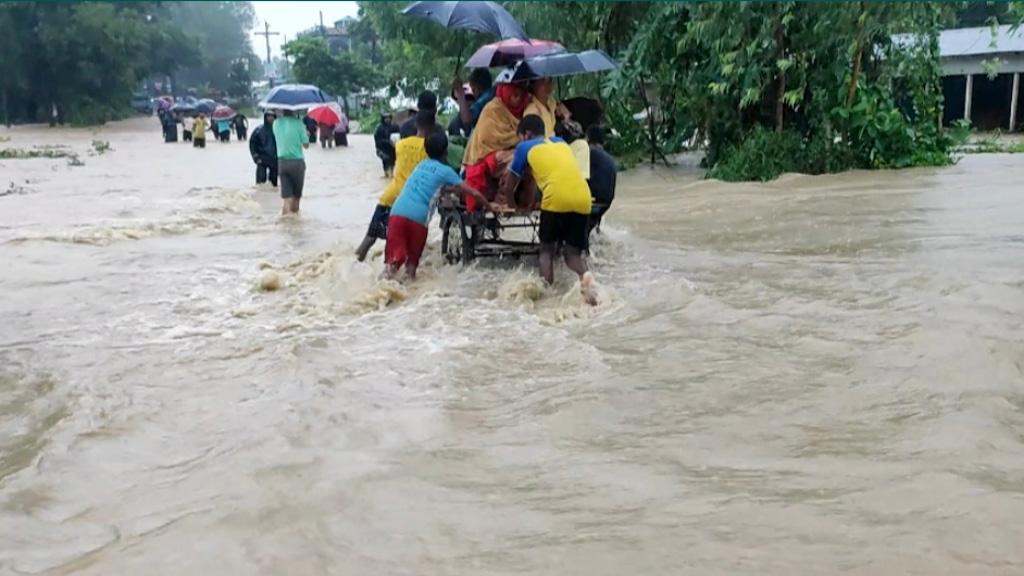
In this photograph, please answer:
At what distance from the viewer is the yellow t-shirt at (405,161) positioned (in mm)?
8312

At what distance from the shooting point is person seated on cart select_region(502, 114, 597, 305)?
7.03 meters

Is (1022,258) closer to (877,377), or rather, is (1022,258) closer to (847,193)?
(877,377)

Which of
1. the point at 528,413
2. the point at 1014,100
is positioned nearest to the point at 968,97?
the point at 1014,100

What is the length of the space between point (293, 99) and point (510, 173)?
6.29 metres

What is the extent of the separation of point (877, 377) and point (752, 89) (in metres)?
10.4

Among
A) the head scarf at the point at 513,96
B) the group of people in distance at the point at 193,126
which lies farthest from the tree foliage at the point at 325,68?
the head scarf at the point at 513,96

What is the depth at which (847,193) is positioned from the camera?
12820 millimetres

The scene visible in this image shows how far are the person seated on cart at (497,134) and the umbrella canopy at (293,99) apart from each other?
16.3 ft

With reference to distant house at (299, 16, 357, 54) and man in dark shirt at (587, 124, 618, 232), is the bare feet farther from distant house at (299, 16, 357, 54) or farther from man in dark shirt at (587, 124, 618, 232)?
distant house at (299, 16, 357, 54)

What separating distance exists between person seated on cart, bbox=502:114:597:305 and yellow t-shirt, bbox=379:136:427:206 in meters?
1.34

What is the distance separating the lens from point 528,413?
4.75 metres

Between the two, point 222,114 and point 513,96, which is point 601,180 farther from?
point 222,114

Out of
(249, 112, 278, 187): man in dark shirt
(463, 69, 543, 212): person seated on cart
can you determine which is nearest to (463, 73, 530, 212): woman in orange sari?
(463, 69, 543, 212): person seated on cart

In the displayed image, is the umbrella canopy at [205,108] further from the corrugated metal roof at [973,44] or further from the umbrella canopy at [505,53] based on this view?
the umbrella canopy at [505,53]
